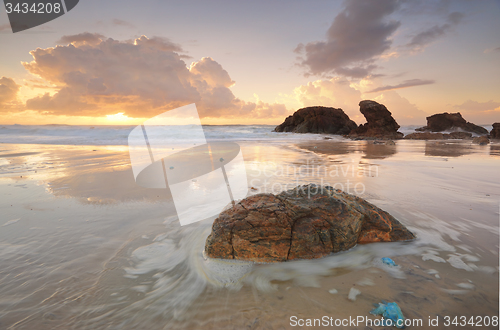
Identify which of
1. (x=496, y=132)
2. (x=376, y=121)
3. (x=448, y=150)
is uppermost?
(x=376, y=121)

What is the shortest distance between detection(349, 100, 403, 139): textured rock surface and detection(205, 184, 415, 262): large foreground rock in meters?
33.9

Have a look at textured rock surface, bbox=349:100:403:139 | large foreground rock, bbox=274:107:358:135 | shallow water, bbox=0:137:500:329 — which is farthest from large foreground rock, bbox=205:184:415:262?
large foreground rock, bbox=274:107:358:135

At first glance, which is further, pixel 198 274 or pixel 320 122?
pixel 320 122

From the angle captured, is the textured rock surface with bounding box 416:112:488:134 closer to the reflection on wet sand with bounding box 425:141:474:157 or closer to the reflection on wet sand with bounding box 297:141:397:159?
the reflection on wet sand with bounding box 425:141:474:157

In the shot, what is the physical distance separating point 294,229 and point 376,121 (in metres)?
38.1

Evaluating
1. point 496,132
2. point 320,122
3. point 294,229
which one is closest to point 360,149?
point 294,229

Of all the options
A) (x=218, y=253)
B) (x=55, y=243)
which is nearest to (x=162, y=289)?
(x=218, y=253)

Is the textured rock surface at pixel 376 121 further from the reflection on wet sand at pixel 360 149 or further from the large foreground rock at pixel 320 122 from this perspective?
the reflection on wet sand at pixel 360 149

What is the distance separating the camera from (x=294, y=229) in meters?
2.48

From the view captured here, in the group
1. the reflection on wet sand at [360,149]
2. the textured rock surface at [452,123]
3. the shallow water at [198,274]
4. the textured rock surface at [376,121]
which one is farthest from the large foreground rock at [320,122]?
the shallow water at [198,274]

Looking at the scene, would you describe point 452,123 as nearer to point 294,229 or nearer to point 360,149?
point 360,149

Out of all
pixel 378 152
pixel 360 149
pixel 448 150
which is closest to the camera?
pixel 378 152

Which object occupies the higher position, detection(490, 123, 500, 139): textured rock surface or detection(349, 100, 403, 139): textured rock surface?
detection(349, 100, 403, 139): textured rock surface

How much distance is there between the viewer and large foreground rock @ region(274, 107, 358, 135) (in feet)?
137
